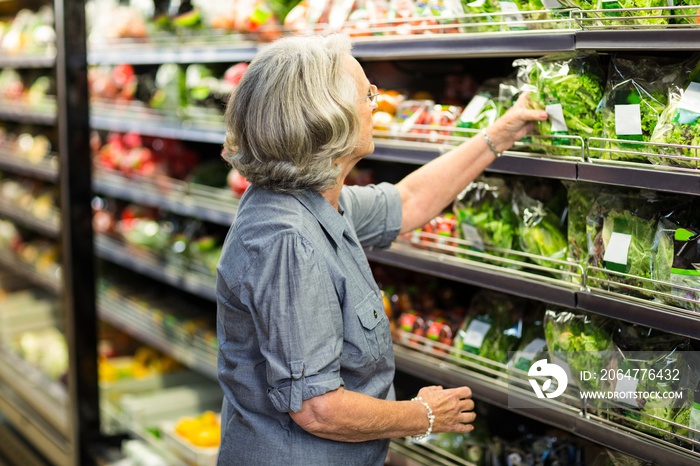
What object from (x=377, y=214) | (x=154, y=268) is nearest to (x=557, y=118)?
(x=377, y=214)

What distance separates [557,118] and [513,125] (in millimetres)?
114

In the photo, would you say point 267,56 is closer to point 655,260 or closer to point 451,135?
point 451,135

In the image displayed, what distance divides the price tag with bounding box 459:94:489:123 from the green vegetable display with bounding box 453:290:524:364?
1.71 ft

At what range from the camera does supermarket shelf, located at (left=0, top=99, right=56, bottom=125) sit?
4.48 m

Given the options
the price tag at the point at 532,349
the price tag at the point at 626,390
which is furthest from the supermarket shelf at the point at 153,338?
the price tag at the point at 626,390

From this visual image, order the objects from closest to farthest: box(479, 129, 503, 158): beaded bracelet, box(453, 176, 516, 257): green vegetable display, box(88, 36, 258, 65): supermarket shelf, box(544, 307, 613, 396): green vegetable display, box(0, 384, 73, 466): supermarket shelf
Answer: box(544, 307, 613, 396): green vegetable display, box(479, 129, 503, 158): beaded bracelet, box(453, 176, 516, 257): green vegetable display, box(88, 36, 258, 65): supermarket shelf, box(0, 384, 73, 466): supermarket shelf

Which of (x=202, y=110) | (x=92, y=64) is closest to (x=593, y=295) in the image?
(x=202, y=110)

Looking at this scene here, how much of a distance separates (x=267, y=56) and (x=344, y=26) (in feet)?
2.93

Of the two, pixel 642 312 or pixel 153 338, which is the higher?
pixel 642 312

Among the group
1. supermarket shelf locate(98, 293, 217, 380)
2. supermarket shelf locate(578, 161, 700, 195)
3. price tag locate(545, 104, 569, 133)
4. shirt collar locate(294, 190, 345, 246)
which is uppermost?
price tag locate(545, 104, 569, 133)

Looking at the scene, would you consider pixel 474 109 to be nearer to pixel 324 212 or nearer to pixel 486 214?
pixel 486 214

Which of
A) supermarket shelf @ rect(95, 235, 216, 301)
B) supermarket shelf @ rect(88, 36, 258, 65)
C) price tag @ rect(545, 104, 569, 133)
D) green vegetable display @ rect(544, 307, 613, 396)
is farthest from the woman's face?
supermarket shelf @ rect(95, 235, 216, 301)

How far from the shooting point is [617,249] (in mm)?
1781

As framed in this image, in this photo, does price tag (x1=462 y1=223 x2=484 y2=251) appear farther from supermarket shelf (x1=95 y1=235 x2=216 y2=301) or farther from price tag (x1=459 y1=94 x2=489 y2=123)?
supermarket shelf (x1=95 y1=235 x2=216 y2=301)
